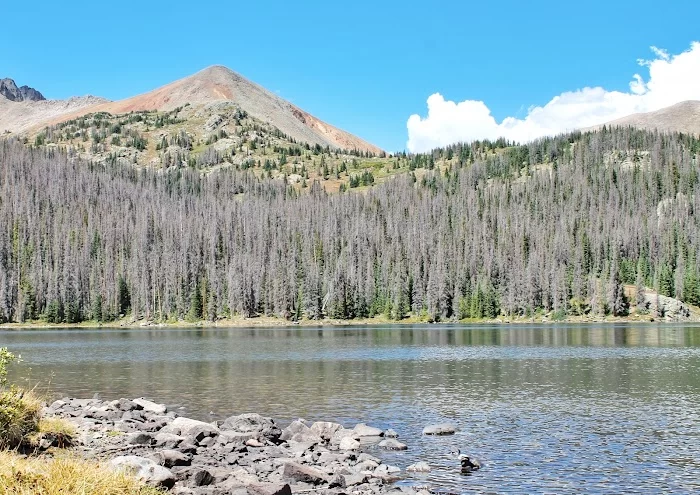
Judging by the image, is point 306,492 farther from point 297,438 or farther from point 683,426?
point 683,426

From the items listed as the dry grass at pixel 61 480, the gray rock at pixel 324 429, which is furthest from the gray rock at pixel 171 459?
the gray rock at pixel 324 429

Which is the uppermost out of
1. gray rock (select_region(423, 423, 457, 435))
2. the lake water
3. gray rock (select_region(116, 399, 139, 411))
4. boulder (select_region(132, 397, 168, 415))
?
gray rock (select_region(116, 399, 139, 411))

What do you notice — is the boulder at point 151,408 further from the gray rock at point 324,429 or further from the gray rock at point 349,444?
the gray rock at point 349,444

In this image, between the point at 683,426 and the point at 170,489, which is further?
the point at 683,426

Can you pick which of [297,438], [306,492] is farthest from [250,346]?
[306,492]

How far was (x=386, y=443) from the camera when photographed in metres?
31.0

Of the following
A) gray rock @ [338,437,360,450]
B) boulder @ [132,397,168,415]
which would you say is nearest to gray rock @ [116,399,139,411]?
boulder @ [132,397,168,415]

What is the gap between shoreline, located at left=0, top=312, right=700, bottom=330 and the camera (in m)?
177

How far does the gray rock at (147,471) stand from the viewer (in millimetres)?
18078

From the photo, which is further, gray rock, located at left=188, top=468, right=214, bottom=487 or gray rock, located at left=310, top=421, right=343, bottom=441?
gray rock, located at left=310, top=421, right=343, bottom=441

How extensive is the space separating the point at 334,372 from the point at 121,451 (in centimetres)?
3891

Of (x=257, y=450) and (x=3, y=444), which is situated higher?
(x=3, y=444)

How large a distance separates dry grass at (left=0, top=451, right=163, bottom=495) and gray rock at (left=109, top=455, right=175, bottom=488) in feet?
9.40

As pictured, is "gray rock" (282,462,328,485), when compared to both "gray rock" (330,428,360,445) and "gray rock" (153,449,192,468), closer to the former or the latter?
"gray rock" (153,449,192,468)
